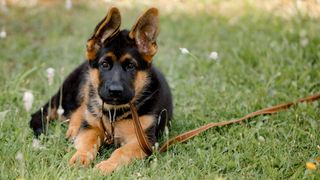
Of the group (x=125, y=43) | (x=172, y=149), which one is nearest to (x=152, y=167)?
(x=172, y=149)

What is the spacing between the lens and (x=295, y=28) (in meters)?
8.70

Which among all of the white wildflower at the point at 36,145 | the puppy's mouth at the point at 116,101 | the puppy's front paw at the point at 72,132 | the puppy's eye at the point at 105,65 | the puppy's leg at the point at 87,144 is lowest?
the puppy's front paw at the point at 72,132

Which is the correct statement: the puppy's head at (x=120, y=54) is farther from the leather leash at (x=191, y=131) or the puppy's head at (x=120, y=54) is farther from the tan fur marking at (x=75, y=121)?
the tan fur marking at (x=75, y=121)

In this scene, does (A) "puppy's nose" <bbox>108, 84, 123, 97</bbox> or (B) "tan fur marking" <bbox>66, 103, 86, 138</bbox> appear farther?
(B) "tan fur marking" <bbox>66, 103, 86, 138</bbox>

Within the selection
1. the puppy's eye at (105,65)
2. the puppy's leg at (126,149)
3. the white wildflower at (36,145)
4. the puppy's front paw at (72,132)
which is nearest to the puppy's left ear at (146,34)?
the puppy's eye at (105,65)

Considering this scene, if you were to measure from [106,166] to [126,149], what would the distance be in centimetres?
36

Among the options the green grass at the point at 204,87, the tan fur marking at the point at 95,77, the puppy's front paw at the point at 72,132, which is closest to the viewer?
the green grass at the point at 204,87

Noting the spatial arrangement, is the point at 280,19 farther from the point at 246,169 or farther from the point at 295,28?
the point at 246,169

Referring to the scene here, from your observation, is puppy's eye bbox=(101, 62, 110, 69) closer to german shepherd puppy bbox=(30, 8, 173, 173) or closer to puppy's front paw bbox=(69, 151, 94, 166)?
german shepherd puppy bbox=(30, 8, 173, 173)

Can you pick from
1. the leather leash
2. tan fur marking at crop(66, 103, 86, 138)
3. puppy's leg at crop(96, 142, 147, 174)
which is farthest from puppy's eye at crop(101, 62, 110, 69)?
tan fur marking at crop(66, 103, 86, 138)

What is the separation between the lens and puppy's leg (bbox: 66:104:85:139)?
569 centimetres

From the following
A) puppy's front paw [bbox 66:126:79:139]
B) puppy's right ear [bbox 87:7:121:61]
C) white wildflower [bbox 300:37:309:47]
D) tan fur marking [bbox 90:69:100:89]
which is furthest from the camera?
white wildflower [bbox 300:37:309:47]

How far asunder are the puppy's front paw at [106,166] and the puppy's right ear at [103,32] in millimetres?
1023

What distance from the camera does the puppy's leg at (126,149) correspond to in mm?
4824
